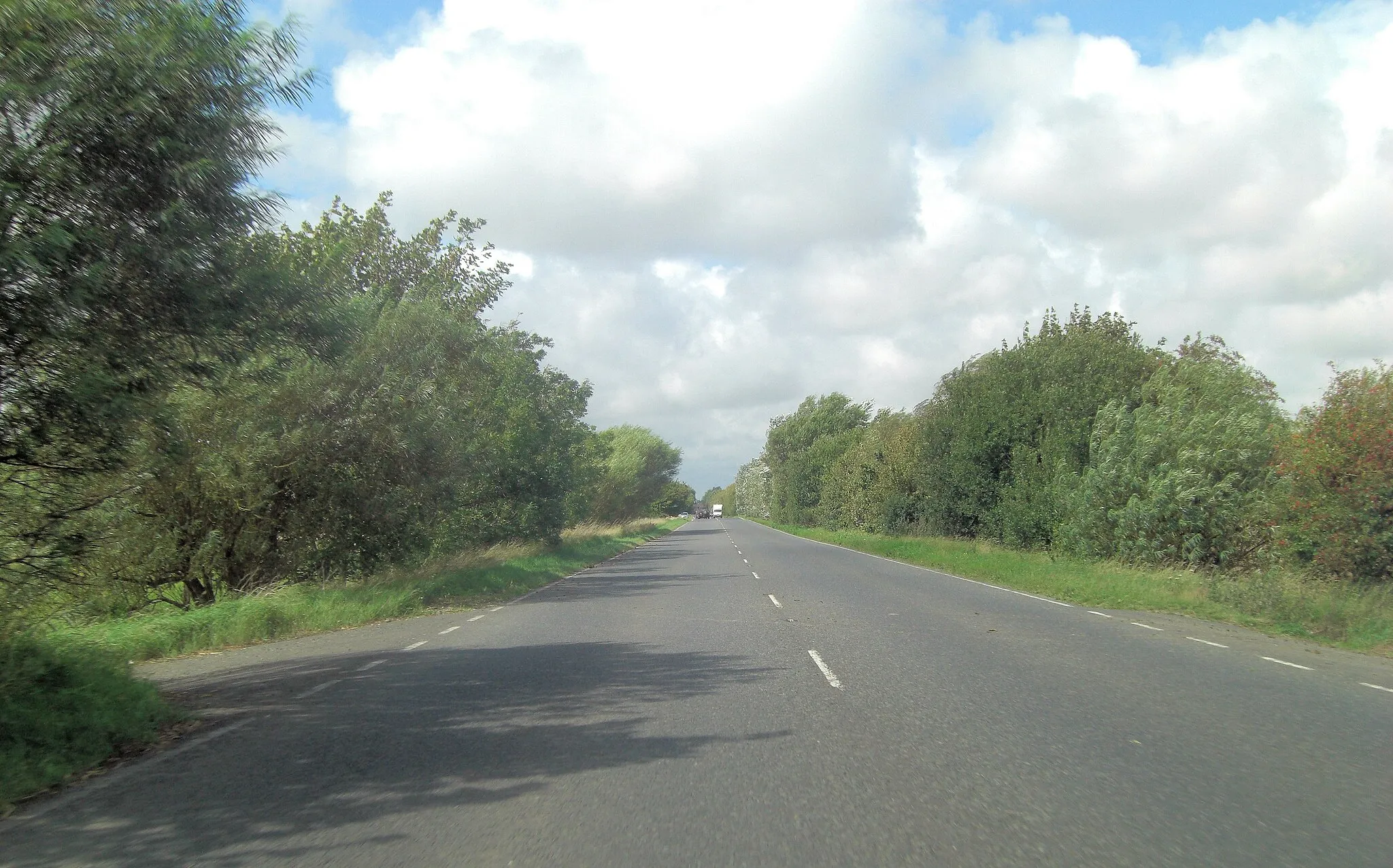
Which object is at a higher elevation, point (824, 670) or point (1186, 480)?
point (1186, 480)

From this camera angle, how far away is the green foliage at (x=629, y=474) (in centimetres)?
7100

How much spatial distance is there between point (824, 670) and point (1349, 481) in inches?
446

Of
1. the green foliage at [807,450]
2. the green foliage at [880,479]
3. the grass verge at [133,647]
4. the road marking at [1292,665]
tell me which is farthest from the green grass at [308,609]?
the green foliage at [807,450]

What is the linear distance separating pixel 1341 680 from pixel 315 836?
9.78m

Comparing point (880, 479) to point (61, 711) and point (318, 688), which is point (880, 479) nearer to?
point (318, 688)

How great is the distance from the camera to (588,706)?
8219 millimetres

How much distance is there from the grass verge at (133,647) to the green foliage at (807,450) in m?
49.4

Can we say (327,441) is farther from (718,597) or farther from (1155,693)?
(1155,693)

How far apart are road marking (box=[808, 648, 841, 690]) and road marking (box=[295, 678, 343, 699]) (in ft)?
16.5

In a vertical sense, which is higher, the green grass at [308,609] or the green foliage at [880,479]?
the green foliage at [880,479]

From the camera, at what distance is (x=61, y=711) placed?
715 cm

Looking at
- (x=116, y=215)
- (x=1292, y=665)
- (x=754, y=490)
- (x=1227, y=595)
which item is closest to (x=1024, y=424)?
(x=1227, y=595)

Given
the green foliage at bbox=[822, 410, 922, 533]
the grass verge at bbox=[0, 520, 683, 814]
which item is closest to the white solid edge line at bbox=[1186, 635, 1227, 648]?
the grass verge at bbox=[0, 520, 683, 814]

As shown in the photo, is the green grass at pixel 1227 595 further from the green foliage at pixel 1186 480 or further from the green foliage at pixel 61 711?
the green foliage at pixel 61 711
